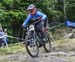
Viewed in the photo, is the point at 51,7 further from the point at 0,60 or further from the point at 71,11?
the point at 0,60

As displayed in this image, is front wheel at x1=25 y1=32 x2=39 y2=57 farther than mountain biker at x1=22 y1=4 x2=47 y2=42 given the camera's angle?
No

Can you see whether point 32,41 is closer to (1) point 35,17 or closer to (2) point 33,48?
(2) point 33,48

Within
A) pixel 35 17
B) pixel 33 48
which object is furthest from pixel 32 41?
pixel 35 17

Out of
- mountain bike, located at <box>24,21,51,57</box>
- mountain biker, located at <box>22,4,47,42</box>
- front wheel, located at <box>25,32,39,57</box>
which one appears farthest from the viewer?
mountain biker, located at <box>22,4,47,42</box>

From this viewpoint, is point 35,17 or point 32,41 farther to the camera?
point 35,17

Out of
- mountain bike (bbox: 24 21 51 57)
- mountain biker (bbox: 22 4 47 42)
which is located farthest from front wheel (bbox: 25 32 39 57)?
mountain biker (bbox: 22 4 47 42)

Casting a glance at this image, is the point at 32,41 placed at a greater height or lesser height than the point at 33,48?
greater

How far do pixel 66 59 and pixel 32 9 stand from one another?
1935 mm

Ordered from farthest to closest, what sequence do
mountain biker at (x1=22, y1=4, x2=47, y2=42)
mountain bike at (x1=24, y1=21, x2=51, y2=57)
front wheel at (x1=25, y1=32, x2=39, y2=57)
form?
1. mountain biker at (x1=22, y1=4, x2=47, y2=42)
2. front wheel at (x1=25, y1=32, x2=39, y2=57)
3. mountain bike at (x1=24, y1=21, x2=51, y2=57)

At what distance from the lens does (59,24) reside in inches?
979

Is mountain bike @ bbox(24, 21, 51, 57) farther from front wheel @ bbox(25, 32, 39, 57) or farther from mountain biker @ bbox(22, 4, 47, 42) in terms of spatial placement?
mountain biker @ bbox(22, 4, 47, 42)

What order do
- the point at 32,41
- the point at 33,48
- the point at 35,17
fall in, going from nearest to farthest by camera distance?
the point at 32,41 < the point at 33,48 < the point at 35,17

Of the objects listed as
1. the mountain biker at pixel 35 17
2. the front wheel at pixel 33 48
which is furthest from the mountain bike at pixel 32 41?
the mountain biker at pixel 35 17

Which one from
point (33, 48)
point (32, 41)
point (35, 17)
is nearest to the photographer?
point (32, 41)
